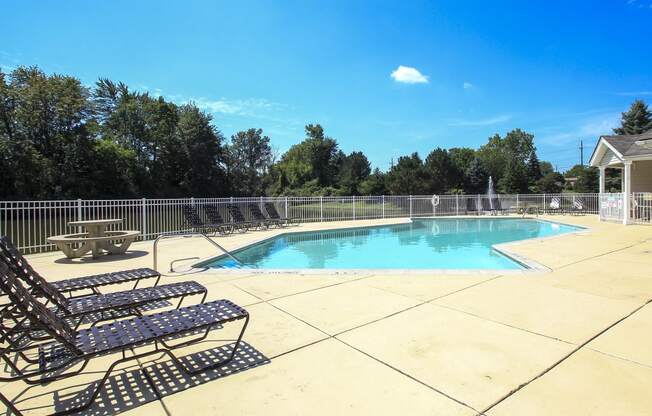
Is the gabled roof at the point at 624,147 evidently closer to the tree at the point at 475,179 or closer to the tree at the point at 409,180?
the tree at the point at 409,180

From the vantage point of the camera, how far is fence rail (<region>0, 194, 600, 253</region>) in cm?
955

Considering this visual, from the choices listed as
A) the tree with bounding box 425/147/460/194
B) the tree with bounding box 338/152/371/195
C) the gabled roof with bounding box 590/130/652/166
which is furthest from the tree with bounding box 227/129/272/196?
the gabled roof with bounding box 590/130/652/166

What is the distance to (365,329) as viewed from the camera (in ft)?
11.4

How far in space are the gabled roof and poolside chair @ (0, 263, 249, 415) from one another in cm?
1832

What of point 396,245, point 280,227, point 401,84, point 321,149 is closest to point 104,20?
point 280,227

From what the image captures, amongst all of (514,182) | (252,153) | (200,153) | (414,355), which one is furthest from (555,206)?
(252,153)

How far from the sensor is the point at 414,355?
289cm

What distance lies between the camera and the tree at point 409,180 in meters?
37.5

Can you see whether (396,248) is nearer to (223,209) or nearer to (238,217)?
(238,217)

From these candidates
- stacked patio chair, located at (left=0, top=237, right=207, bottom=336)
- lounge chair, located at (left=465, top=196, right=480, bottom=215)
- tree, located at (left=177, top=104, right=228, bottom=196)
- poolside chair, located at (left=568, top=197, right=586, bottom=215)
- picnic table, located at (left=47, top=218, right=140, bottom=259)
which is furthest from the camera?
tree, located at (left=177, top=104, right=228, bottom=196)

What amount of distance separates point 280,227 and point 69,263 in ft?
26.8

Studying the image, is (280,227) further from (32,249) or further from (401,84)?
(401,84)

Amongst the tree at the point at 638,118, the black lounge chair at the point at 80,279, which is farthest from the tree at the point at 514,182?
the black lounge chair at the point at 80,279

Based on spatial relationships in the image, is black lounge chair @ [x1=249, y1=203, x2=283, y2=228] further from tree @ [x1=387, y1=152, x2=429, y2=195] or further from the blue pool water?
tree @ [x1=387, y1=152, x2=429, y2=195]
